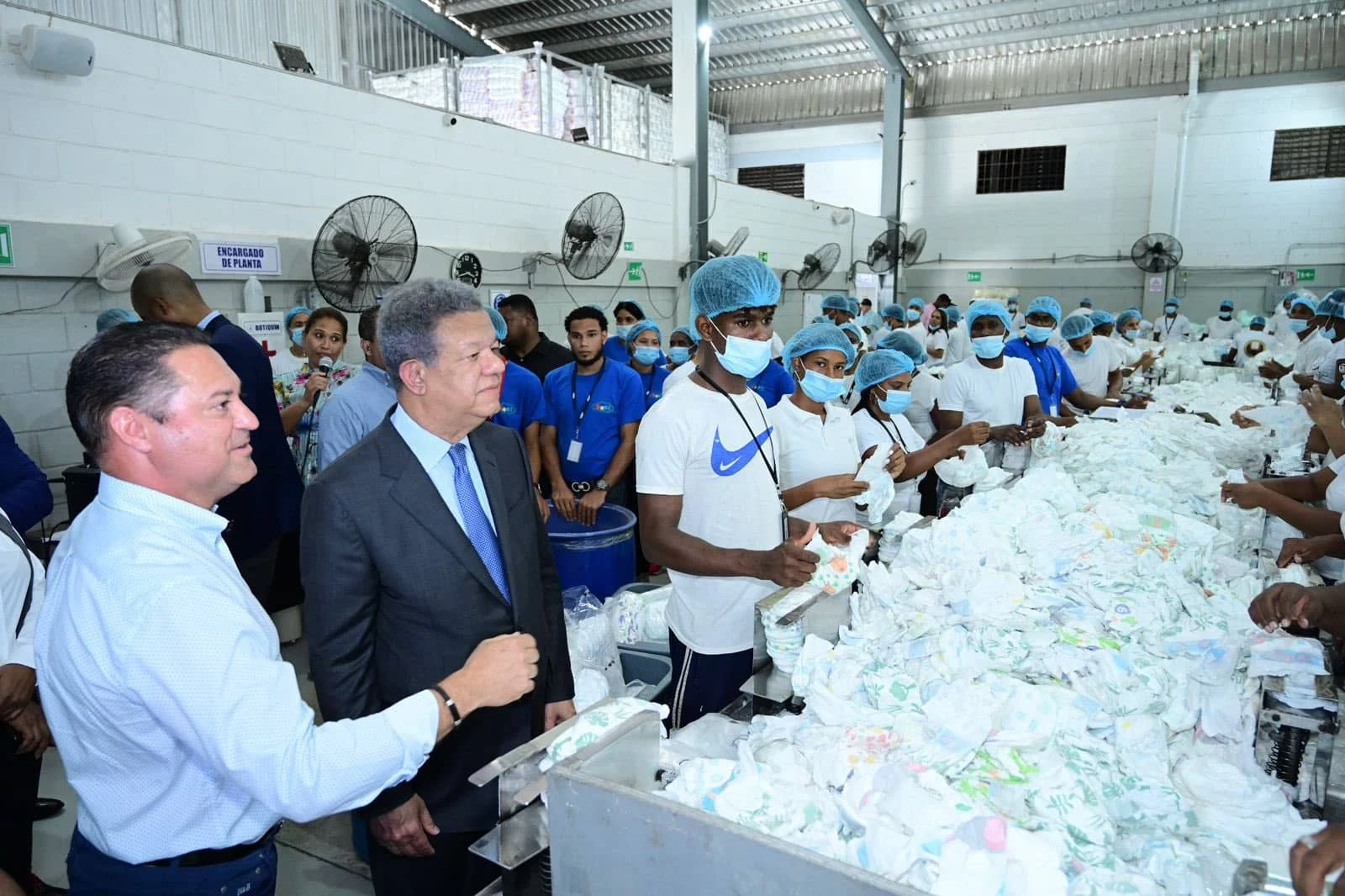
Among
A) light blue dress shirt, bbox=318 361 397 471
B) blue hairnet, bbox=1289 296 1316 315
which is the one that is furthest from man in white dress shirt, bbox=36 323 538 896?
blue hairnet, bbox=1289 296 1316 315

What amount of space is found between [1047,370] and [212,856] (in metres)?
4.87

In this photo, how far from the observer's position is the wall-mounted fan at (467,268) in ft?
21.1

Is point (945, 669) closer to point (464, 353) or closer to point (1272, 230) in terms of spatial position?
point (464, 353)

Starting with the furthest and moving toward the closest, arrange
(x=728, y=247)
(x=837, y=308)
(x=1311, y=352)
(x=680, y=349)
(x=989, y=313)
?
(x=728, y=247) < (x=837, y=308) < (x=680, y=349) < (x=1311, y=352) < (x=989, y=313)

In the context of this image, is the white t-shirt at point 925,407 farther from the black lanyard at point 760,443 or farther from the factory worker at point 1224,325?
the factory worker at point 1224,325

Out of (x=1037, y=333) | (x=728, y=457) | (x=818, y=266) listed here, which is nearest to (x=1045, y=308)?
(x=1037, y=333)

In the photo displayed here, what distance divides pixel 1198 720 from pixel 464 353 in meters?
1.53

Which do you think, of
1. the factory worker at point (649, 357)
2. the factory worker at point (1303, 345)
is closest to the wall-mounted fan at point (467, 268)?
the factory worker at point (649, 357)

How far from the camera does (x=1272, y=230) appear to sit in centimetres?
1267

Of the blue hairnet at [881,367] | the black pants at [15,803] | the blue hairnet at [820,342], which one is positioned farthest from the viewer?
the blue hairnet at [881,367]

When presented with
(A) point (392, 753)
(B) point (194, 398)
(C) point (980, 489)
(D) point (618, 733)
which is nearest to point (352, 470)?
(B) point (194, 398)

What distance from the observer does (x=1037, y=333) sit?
4.91m

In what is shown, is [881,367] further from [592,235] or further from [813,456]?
[592,235]

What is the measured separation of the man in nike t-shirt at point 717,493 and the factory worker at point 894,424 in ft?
3.45
